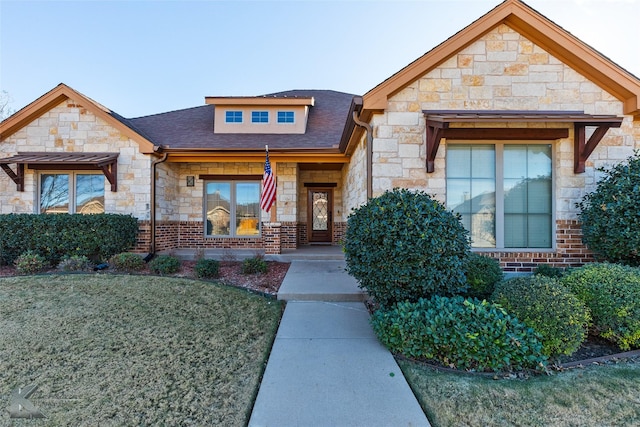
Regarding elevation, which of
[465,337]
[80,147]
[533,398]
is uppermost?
[80,147]

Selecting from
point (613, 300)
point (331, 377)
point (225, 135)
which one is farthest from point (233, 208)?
point (613, 300)

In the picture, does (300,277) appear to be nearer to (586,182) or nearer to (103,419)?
(103,419)

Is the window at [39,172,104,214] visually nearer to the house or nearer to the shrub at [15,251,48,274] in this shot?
the house

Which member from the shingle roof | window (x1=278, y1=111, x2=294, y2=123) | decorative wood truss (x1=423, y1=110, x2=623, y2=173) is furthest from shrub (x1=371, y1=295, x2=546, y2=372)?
window (x1=278, y1=111, x2=294, y2=123)

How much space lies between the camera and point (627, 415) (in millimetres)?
2383

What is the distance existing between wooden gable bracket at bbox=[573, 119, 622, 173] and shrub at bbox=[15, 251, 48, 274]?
10.7 metres

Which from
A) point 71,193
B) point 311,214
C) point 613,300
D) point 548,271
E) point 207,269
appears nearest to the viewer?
point 613,300

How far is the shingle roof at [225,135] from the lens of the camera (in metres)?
8.72

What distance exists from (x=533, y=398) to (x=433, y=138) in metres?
3.91

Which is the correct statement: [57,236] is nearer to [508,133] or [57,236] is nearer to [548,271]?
[508,133]

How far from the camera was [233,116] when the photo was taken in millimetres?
10430

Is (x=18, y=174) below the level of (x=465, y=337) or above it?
above

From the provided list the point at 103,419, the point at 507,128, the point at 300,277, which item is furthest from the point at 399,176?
the point at 103,419

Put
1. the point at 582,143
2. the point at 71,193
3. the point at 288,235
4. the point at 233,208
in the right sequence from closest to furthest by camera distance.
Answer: the point at 582,143 → the point at 71,193 → the point at 288,235 → the point at 233,208
